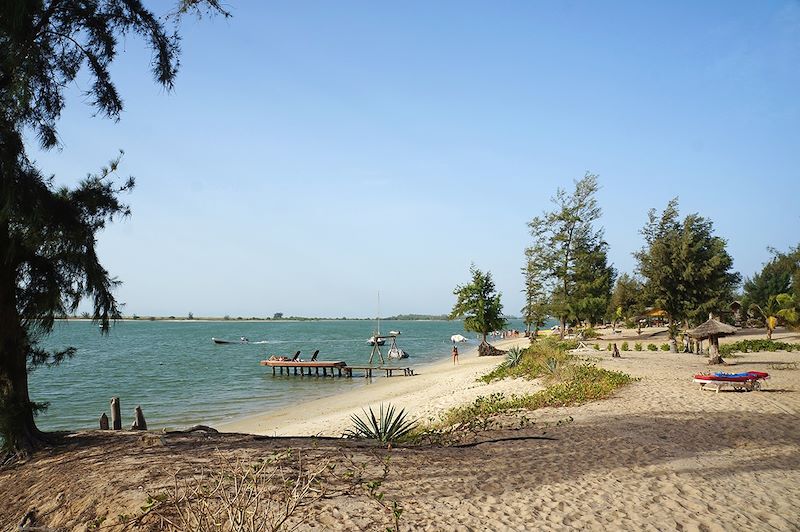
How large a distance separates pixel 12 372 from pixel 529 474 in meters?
8.92

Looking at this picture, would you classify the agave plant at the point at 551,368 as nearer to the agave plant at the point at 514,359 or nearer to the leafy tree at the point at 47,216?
the agave plant at the point at 514,359

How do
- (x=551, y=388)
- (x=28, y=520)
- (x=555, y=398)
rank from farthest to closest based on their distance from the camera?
1. (x=551, y=388)
2. (x=555, y=398)
3. (x=28, y=520)

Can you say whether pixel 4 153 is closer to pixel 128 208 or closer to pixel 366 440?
pixel 128 208

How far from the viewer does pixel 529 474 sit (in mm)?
7949

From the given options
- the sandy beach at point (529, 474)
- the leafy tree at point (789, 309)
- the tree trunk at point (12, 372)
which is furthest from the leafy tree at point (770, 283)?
the tree trunk at point (12, 372)

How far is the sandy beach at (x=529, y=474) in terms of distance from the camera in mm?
6289

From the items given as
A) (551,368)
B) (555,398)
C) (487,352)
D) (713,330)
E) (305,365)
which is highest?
(713,330)

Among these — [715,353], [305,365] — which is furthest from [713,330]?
[305,365]

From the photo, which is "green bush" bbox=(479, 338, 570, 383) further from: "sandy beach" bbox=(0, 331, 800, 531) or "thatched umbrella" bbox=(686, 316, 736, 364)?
"sandy beach" bbox=(0, 331, 800, 531)

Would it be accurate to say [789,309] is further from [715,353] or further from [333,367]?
[333,367]

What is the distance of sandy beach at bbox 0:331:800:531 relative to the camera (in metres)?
6.29

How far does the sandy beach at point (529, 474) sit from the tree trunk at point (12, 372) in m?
0.53

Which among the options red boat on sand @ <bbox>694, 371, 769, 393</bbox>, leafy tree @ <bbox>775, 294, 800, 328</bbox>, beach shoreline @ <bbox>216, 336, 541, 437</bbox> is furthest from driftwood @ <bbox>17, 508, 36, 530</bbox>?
leafy tree @ <bbox>775, 294, 800, 328</bbox>

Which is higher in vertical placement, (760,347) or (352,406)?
(760,347)
